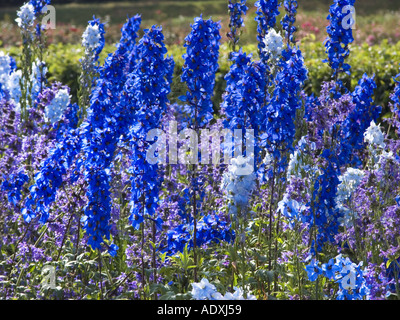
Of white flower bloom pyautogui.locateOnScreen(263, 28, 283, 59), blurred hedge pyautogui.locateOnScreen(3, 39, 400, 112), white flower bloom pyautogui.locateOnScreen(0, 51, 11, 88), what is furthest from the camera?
blurred hedge pyautogui.locateOnScreen(3, 39, 400, 112)

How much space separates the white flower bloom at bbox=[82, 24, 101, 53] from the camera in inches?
238

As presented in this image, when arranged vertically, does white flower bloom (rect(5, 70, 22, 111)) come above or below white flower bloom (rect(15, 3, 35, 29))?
below

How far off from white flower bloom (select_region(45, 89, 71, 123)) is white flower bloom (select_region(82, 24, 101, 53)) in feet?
1.77

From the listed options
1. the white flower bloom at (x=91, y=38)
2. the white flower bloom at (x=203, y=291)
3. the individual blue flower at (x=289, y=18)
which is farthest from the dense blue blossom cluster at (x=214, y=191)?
the white flower bloom at (x=91, y=38)

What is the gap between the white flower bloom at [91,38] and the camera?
6.05 metres

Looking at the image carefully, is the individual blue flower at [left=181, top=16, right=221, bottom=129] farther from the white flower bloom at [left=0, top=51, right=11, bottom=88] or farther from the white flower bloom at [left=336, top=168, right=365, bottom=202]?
the white flower bloom at [left=0, top=51, right=11, bottom=88]

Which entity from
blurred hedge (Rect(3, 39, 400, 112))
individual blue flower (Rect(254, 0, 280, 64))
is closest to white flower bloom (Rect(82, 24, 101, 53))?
blurred hedge (Rect(3, 39, 400, 112))

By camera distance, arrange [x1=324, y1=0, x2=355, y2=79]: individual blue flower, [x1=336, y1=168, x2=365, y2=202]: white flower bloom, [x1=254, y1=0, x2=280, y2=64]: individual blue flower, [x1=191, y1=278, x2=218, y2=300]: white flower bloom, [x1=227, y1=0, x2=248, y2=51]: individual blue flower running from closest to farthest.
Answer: [x1=191, y1=278, x2=218, y2=300]: white flower bloom
[x1=336, y1=168, x2=365, y2=202]: white flower bloom
[x1=324, y1=0, x2=355, y2=79]: individual blue flower
[x1=254, y1=0, x2=280, y2=64]: individual blue flower
[x1=227, y1=0, x2=248, y2=51]: individual blue flower

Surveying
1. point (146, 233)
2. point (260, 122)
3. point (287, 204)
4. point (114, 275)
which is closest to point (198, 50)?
point (260, 122)

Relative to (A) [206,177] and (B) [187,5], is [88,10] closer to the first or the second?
(B) [187,5]

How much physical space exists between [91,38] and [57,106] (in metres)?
0.84

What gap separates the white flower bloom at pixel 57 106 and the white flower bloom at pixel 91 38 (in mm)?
540

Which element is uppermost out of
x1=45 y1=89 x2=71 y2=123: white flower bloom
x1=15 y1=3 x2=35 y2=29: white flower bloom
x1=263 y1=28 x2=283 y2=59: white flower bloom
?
x1=15 y1=3 x2=35 y2=29: white flower bloom

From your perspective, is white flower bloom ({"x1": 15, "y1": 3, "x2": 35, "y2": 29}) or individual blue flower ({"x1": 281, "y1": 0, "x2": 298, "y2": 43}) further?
white flower bloom ({"x1": 15, "y1": 3, "x2": 35, "y2": 29})
